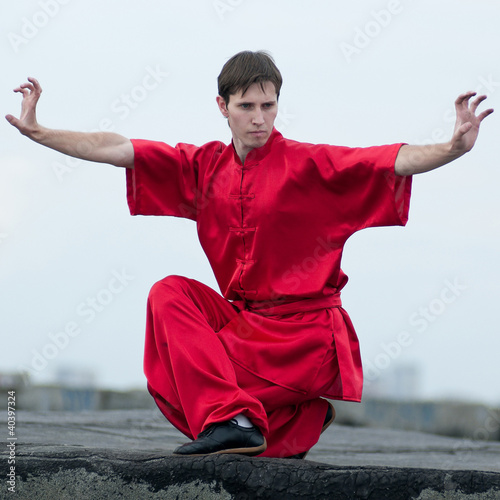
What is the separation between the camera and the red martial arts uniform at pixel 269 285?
2629 mm

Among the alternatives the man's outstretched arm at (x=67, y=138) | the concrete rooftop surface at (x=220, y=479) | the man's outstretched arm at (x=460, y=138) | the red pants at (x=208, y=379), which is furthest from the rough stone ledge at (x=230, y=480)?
the man's outstretched arm at (x=67, y=138)

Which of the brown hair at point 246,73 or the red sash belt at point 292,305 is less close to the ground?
the brown hair at point 246,73

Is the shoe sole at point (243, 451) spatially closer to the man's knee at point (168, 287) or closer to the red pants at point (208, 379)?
the red pants at point (208, 379)

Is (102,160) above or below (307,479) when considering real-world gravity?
above

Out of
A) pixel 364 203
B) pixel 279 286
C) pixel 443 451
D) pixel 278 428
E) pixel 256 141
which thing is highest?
pixel 256 141

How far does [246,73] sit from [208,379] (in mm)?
1045

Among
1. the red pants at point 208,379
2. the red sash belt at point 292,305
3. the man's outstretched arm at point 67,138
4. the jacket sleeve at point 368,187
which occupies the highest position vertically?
the man's outstretched arm at point 67,138

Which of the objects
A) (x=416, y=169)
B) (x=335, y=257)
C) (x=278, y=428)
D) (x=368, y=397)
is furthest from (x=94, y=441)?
(x=368, y=397)

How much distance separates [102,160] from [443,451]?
265 centimetres

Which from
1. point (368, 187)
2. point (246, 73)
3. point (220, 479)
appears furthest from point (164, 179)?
point (220, 479)

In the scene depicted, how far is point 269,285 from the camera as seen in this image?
2812 millimetres

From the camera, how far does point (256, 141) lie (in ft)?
9.21

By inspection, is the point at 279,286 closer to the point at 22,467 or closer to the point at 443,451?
the point at 22,467

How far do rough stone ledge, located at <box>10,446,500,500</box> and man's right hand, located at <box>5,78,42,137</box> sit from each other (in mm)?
1134
